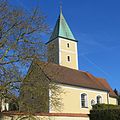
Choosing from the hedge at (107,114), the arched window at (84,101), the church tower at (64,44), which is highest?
the church tower at (64,44)

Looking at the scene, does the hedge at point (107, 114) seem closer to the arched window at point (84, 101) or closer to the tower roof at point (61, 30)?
the arched window at point (84, 101)

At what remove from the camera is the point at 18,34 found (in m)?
19.4

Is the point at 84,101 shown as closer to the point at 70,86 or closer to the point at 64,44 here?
the point at 70,86

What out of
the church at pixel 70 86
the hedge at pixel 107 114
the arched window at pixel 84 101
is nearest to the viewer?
the church at pixel 70 86

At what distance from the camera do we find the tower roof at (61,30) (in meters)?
52.3

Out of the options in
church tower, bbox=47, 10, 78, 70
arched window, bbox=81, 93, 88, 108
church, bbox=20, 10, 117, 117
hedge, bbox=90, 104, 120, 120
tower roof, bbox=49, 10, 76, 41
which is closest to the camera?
church, bbox=20, 10, 117, 117

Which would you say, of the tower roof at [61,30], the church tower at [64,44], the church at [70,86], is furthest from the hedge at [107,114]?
the tower roof at [61,30]

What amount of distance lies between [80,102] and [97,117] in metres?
8.72

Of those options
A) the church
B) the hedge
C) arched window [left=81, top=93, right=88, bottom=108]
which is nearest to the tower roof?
the church

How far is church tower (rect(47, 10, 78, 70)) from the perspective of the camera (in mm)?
49469

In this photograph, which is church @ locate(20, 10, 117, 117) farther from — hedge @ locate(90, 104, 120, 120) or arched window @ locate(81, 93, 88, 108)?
hedge @ locate(90, 104, 120, 120)

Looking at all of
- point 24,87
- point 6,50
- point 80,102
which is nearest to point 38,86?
point 24,87

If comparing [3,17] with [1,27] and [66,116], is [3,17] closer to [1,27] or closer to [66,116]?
[1,27]

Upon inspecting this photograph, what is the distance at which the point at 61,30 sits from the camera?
174 ft
